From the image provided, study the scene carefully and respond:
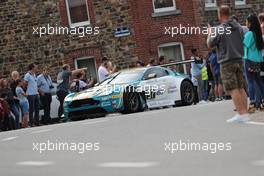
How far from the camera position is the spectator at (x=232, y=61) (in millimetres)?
12383

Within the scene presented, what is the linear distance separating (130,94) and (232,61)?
26.7 ft

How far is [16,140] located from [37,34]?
20.9 m

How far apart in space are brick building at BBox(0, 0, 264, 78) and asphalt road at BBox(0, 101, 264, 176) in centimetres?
1904

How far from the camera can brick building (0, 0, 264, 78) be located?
3366 cm

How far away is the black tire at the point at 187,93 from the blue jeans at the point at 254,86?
8.70m

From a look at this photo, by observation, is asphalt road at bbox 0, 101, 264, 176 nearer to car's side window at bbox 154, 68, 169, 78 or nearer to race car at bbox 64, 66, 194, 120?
race car at bbox 64, 66, 194, 120

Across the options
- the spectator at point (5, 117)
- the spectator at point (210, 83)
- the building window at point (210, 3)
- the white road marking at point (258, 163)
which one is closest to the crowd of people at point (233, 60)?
the white road marking at point (258, 163)

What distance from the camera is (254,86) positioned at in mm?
14039

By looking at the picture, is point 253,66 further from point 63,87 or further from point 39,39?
point 39,39

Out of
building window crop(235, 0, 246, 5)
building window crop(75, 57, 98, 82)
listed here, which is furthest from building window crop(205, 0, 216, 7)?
building window crop(75, 57, 98, 82)

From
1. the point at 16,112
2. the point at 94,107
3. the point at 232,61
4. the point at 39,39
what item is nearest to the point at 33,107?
the point at 16,112

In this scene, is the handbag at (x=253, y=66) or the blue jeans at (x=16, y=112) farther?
the blue jeans at (x=16, y=112)

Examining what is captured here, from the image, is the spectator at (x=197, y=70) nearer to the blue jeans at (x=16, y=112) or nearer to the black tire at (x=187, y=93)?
the black tire at (x=187, y=93)

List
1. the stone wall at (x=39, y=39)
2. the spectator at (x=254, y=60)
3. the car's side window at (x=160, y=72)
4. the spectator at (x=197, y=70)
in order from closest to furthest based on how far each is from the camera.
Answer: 1. the spectator at (x=254, y=60)
2. the car's side window at (x=160, y=72)
3. the spectator at (x=197, y=70)
4. the stone wall at (x=39, y=39)
